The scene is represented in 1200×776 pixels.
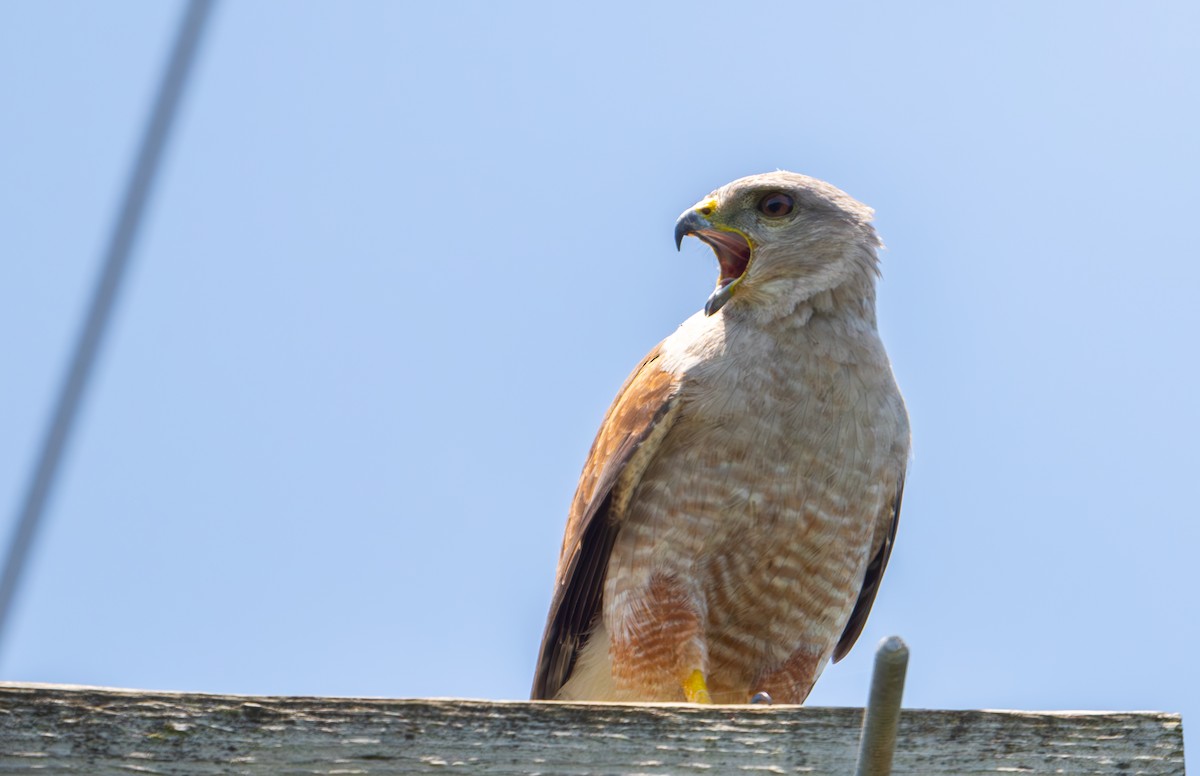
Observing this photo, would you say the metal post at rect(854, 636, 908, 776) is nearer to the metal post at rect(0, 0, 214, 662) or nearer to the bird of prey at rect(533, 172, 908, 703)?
the metal post at rect(0, 0, 214, 662)

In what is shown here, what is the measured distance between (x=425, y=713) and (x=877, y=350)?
2.45 m

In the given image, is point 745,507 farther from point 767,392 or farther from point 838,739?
point 838,739

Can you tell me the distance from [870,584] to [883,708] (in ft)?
10.0

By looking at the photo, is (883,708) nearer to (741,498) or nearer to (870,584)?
(741,498)

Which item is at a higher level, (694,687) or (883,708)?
(883,708)

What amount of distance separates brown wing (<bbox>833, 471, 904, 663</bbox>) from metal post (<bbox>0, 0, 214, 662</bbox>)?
239 cm

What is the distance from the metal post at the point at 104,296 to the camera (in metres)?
2.37

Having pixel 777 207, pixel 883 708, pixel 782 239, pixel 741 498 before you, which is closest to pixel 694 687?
pixel 741 498

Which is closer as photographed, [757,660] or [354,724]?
[354,724]

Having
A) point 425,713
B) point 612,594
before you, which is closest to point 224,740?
point 425,713

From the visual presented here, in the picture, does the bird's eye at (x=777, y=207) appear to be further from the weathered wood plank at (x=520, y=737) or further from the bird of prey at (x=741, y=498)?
the weathered wood plank at (x=520, y=737)

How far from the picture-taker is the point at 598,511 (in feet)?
13.1

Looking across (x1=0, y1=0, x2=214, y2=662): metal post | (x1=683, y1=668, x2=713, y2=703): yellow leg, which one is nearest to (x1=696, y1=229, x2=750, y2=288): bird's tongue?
(x1=683, y1=668, x2=713, y2=703): yellow leg

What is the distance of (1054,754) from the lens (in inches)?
80.5
